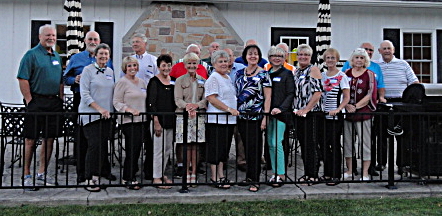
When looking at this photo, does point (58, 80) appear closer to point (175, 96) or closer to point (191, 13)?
point (175, 96)

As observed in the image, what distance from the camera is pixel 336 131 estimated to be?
519 centimetres

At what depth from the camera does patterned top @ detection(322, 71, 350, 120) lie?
5.15 metres

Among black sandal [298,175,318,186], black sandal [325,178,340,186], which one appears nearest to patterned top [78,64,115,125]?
black sandal [298,175,318,186]

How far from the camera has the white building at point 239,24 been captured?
1031 centimetres

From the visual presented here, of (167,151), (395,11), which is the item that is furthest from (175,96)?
(395,11)

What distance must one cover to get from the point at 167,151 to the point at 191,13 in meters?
6.19

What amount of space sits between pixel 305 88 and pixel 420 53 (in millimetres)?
8341

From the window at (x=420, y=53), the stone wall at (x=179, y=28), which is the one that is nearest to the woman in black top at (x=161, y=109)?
the stone wall at (x=179, y=28)

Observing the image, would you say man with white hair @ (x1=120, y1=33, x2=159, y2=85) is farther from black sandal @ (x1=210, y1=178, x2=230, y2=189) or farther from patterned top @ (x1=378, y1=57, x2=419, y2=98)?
patterned top @ (x1=378, y1=57, x2=419, y2=98)

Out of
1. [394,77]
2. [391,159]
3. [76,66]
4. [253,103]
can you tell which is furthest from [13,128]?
[394,77]

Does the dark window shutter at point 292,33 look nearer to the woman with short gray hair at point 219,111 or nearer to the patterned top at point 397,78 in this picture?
the patterned top at point 397,78

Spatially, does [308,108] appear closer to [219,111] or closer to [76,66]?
[219,111]

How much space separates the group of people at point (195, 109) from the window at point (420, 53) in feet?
24.4

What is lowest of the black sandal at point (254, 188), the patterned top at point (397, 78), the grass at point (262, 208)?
the grass at point (262, 208)
